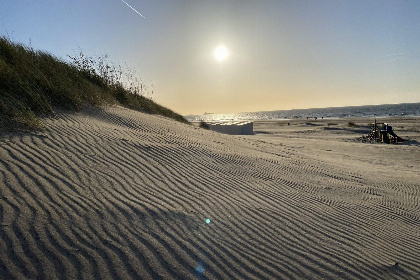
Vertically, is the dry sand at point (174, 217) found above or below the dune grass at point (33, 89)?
below

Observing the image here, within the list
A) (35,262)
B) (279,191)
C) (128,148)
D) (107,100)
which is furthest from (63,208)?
(107,100)

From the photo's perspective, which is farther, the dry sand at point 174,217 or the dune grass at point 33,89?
the dune grass at point 33,89

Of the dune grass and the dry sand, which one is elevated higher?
the dune grass

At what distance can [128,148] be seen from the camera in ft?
16.8

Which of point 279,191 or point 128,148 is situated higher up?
point 128,148

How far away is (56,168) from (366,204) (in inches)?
176

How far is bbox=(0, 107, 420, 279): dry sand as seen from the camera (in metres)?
2.56

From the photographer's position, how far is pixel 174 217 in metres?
3.29

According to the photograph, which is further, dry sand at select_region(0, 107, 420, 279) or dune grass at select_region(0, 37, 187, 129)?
dune grass at select_region(0, 37, 187, 129)

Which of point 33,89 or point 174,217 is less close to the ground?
point 33,89

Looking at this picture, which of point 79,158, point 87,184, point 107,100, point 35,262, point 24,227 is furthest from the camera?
point 107,100

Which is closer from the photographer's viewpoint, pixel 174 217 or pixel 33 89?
pixel 174 217

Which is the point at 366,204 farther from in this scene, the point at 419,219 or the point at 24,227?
the point at 24,227

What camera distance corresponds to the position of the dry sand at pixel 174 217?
256cm
